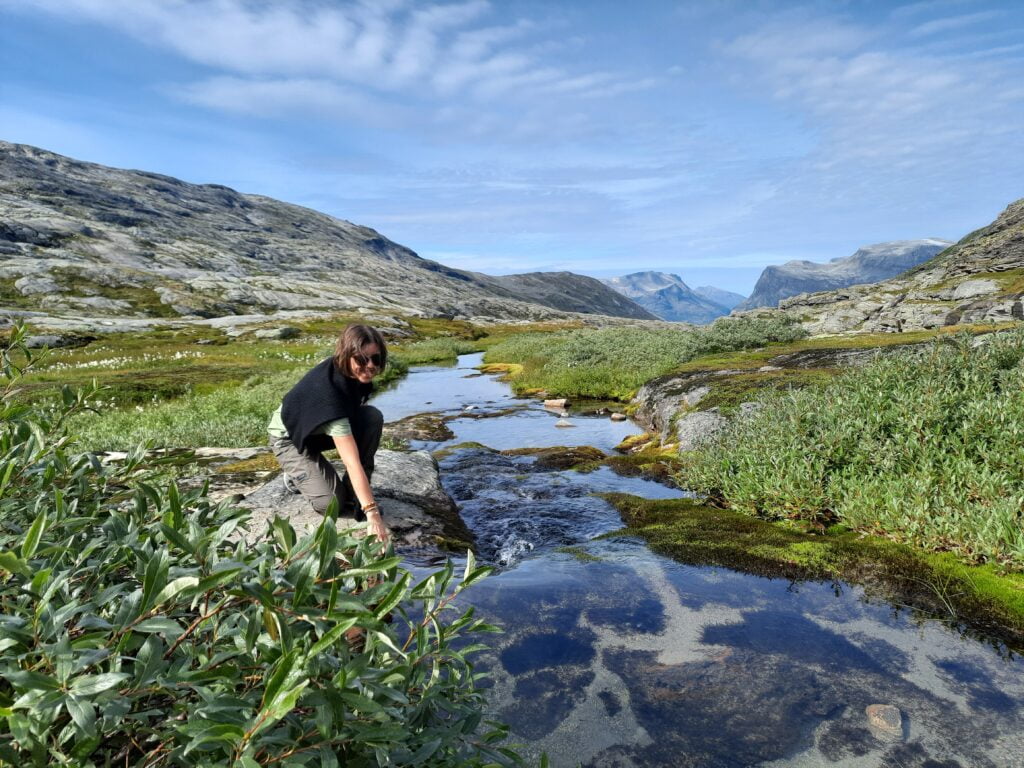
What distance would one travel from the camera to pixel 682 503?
1177 cm

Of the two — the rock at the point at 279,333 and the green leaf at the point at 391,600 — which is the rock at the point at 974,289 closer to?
the rock at the point at 279,333

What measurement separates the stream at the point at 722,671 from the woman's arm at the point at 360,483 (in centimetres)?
192

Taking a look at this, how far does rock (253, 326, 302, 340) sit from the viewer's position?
88625mm

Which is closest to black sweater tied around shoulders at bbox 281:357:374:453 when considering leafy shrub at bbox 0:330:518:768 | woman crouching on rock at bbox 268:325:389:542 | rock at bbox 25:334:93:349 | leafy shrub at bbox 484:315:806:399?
woman crouching on rock at bbox 268:325:389:542

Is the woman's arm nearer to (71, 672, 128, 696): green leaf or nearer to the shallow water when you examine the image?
(71, 672, 128, 696): green leaf

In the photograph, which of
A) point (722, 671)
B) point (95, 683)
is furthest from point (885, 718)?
point (95, 683)

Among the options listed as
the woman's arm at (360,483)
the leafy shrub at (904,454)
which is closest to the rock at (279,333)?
the leafy shrub at (904,454)

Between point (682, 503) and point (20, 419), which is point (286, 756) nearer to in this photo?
point (20, 419)

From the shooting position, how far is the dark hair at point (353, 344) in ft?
24.0

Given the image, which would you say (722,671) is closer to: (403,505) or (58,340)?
(403,505)

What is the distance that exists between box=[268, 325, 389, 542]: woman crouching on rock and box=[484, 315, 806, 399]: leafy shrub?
894 inches

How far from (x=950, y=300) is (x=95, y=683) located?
350 feet

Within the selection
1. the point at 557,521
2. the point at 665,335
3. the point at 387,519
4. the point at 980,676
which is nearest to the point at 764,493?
the point at 557,521

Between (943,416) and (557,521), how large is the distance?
716 centimetres
